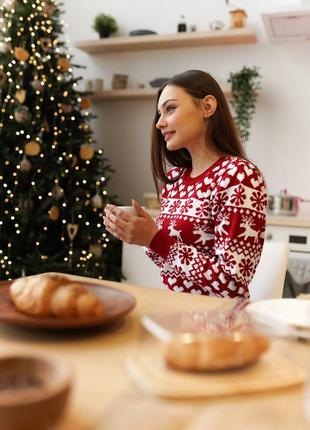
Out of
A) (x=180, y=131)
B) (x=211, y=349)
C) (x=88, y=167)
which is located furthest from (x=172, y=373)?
(x=88, y=167)

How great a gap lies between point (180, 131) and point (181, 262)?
440 mm

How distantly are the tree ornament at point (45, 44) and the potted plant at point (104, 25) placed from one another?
821mm

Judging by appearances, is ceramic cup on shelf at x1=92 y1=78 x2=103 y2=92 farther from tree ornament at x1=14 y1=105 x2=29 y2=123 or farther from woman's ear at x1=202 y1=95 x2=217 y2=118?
woman's ear at x1=202 y1=95 x2=217 y2=118

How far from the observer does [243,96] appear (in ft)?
Answer: 11.6

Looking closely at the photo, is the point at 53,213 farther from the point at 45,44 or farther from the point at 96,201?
the point at 45,44

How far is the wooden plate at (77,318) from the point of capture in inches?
28.5

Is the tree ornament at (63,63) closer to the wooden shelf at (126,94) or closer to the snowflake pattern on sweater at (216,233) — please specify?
the wooden shelf at (126,94)

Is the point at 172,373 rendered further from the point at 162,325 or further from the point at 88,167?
the point at 88,167

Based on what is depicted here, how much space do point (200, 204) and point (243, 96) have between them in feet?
7.38

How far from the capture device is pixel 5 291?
918 mm

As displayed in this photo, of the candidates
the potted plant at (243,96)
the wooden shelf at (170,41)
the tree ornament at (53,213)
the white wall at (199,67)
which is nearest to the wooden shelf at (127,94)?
the white wall at (199,67)

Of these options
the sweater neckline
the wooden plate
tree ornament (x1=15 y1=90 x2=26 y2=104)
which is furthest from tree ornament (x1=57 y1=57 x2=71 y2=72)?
the wooden plate

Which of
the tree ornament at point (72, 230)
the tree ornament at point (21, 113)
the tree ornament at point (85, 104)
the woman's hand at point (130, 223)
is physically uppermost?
the tree ornament at point (85, 104)

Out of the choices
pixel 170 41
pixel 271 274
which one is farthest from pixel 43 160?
pixel 271 274
